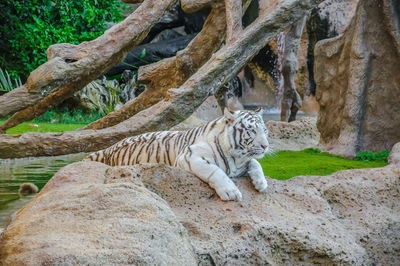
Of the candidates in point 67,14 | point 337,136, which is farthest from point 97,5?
point 337,136

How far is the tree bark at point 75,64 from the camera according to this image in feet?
15.9

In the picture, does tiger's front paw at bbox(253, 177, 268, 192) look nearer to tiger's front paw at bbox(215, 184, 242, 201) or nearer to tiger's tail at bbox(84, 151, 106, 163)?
tiger's front paw at bbox(215, 184, 242, 201)

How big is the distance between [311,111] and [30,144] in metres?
11.1

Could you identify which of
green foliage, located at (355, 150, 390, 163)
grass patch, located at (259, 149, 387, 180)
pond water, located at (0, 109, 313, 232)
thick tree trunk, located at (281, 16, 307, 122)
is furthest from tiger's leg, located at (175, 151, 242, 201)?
thick tree trunk, located at (281, 16, 307, 122)

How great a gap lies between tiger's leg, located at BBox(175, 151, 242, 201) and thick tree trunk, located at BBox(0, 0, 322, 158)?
1.19m

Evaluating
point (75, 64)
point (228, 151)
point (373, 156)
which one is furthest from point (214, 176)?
point (373, 156)

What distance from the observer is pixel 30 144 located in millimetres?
4824

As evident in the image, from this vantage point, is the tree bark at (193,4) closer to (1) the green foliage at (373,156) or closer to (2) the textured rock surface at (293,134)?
(1) the green foliage at (373,156)

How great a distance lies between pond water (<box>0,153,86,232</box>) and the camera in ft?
17.0

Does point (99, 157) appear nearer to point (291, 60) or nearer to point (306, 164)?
point (306, 164)

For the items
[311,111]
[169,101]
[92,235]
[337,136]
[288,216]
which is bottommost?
[311,111]

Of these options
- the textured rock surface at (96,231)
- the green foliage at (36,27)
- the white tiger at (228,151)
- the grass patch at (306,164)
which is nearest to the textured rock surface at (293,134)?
the grass patch at (306,164)

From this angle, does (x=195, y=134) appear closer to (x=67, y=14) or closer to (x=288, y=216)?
(x=288, y=216)

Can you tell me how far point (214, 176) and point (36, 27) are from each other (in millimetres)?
12166
